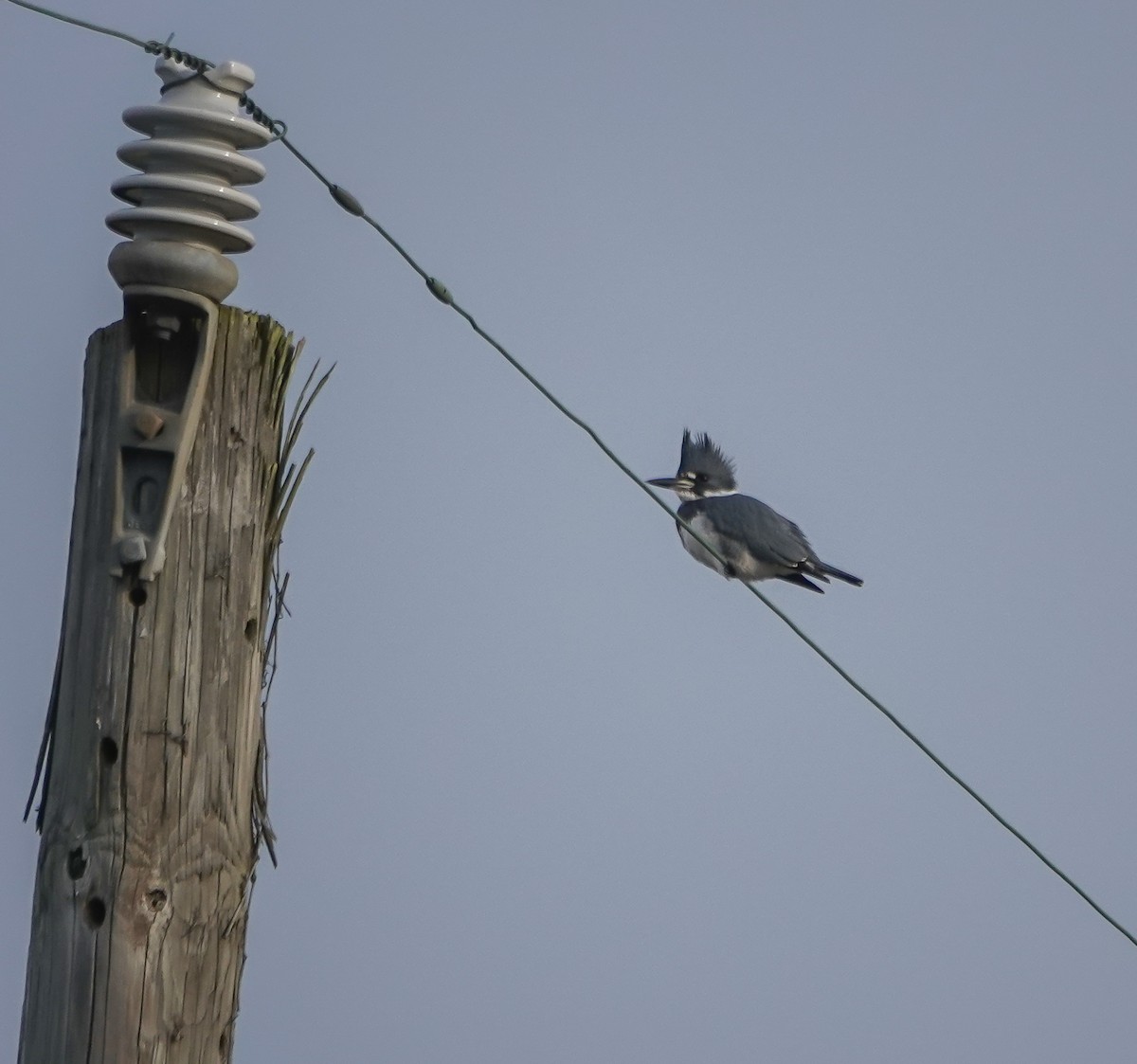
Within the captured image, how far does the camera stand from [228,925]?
294cm

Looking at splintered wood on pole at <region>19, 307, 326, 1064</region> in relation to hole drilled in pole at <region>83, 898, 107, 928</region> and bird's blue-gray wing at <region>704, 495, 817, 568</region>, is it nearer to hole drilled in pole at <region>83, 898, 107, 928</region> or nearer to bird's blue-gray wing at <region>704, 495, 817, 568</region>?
hole drilled in pole at <region>83, 898, 107, 928</region>

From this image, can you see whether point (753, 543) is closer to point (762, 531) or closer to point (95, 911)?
point (762, 531)

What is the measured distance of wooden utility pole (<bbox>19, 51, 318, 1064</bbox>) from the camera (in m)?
2.83

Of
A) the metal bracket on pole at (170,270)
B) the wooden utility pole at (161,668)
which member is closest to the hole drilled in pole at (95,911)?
the wooden utility pole at (161,668)

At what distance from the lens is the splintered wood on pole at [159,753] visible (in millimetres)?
2820

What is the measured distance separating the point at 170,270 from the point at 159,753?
0.85m

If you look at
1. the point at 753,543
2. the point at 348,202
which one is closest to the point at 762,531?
the point at 753,543

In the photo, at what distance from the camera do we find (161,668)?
287 centimetres

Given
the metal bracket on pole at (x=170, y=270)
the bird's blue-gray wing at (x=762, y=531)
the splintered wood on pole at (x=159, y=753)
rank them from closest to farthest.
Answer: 1. the splintered wood on pole at (x=159, y=753)
2. the metal bracket on pole at (x=170, y=270)
3. the bird's blue-gray wing at (x=762, y=531)

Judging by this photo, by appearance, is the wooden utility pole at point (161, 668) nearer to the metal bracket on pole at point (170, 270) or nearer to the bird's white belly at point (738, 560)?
the metal bracket on pole at point (170, 270)

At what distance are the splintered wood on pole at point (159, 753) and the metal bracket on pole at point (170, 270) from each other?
3 centimetres

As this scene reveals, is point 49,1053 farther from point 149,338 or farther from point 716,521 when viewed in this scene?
point 716,521

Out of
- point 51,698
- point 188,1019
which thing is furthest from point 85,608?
point 188,1019

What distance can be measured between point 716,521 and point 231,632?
5732mm
